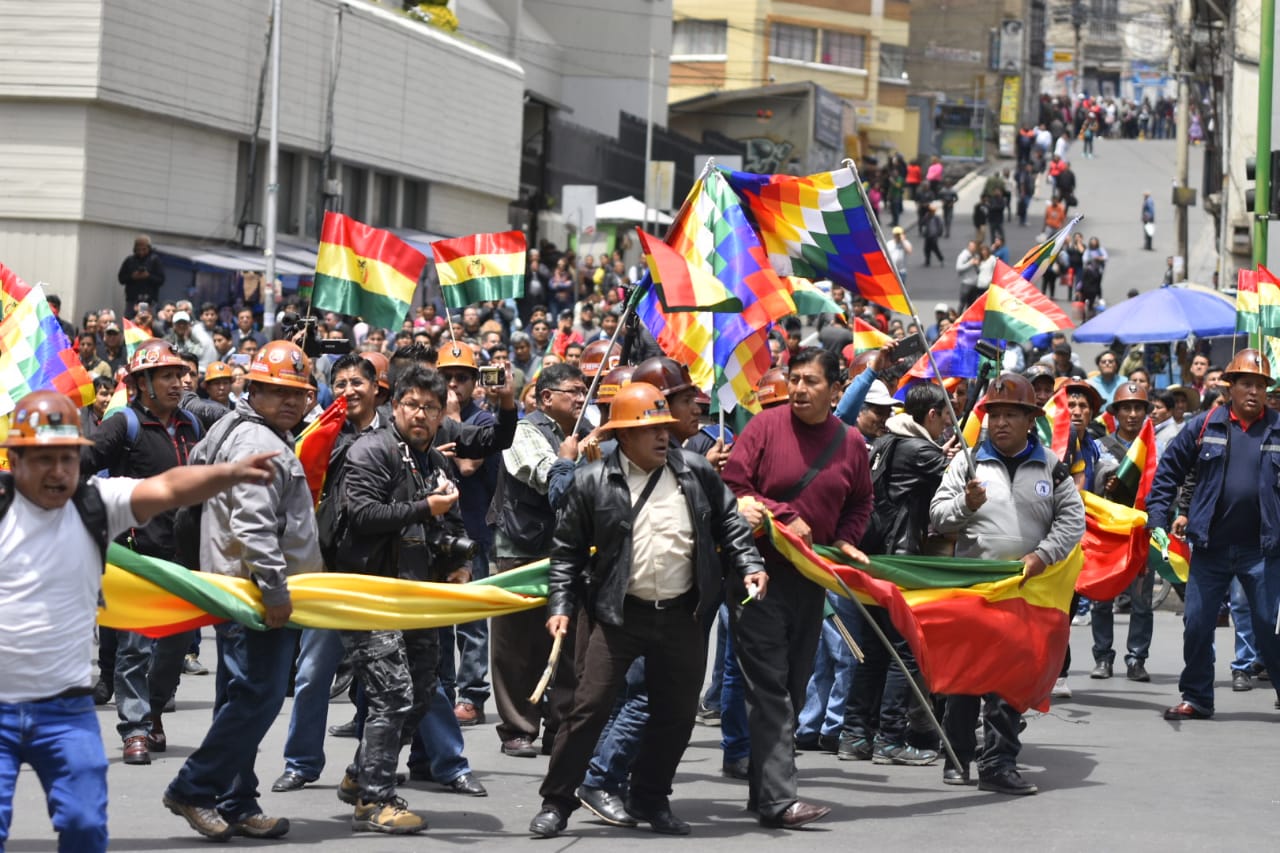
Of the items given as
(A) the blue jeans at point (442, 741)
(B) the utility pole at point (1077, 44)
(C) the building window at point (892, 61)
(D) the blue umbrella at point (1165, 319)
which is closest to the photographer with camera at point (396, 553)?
(A) the blue jeans at point (442, 741)

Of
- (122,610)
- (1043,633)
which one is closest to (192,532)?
(122,610)

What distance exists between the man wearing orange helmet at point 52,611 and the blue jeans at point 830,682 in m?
4.61

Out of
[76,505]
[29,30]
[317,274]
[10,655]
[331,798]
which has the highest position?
[29,30]

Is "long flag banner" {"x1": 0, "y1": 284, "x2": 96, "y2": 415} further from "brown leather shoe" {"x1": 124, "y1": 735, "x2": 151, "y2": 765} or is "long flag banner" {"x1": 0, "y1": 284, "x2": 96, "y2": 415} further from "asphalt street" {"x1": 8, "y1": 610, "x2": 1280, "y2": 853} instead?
"brown leather shoe" {"x1": 124, "y1": 735, "x2": 151, "y2": 765}

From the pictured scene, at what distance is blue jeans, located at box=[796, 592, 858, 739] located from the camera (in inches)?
402

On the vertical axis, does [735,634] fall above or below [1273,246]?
below

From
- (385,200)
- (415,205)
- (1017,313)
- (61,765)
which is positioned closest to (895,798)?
(1017,313)

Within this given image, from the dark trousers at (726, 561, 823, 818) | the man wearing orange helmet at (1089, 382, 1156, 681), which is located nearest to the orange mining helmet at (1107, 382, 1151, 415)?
the man wearing orange helmet at (1089, 382, 1156, 681)

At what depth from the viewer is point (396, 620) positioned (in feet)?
26.8

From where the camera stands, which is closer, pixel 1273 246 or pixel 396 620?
pixel 396 620

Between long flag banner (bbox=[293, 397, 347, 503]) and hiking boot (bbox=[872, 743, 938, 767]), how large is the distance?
328cm

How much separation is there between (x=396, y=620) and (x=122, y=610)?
1.10 meters

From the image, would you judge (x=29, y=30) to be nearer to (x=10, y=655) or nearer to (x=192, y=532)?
(x=192, y=532)

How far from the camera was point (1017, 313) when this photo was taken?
11.9 metres
